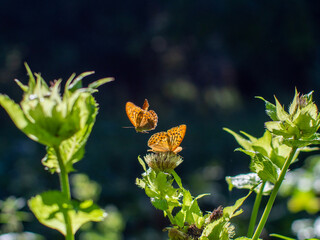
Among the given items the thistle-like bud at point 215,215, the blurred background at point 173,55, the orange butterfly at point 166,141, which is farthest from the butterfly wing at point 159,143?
the blurred background at point 173,55

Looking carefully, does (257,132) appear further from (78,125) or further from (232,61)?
(78,125)

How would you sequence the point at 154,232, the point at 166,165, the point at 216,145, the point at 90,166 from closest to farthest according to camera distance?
the point at 166,165 < the point at 154,232 < the point at 90,166 < the point at 216,145

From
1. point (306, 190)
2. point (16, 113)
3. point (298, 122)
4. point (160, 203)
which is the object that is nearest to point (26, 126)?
point (16, 113)

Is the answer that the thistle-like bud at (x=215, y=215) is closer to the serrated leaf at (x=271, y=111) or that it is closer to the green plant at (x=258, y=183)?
the green plant at (x=258, y=183)

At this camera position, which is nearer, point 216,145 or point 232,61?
point 216,145

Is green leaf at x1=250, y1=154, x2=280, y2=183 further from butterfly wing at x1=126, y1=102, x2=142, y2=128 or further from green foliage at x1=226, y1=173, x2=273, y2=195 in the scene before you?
butterfly wing at x1=126, y1=102, x2=142, y2=128

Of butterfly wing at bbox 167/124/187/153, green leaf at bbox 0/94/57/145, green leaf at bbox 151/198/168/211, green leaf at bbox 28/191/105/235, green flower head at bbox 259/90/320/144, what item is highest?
green leaf at bbox 0/94/57/145

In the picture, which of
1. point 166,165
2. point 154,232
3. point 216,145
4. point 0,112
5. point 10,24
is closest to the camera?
point 166,165

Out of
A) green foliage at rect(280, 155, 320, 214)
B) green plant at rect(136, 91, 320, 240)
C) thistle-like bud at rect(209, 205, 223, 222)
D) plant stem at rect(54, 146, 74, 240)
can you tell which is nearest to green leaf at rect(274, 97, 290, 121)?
green plant at rect(136, 91, 320, 240)

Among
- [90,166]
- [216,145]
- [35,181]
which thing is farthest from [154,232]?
[216,145]
